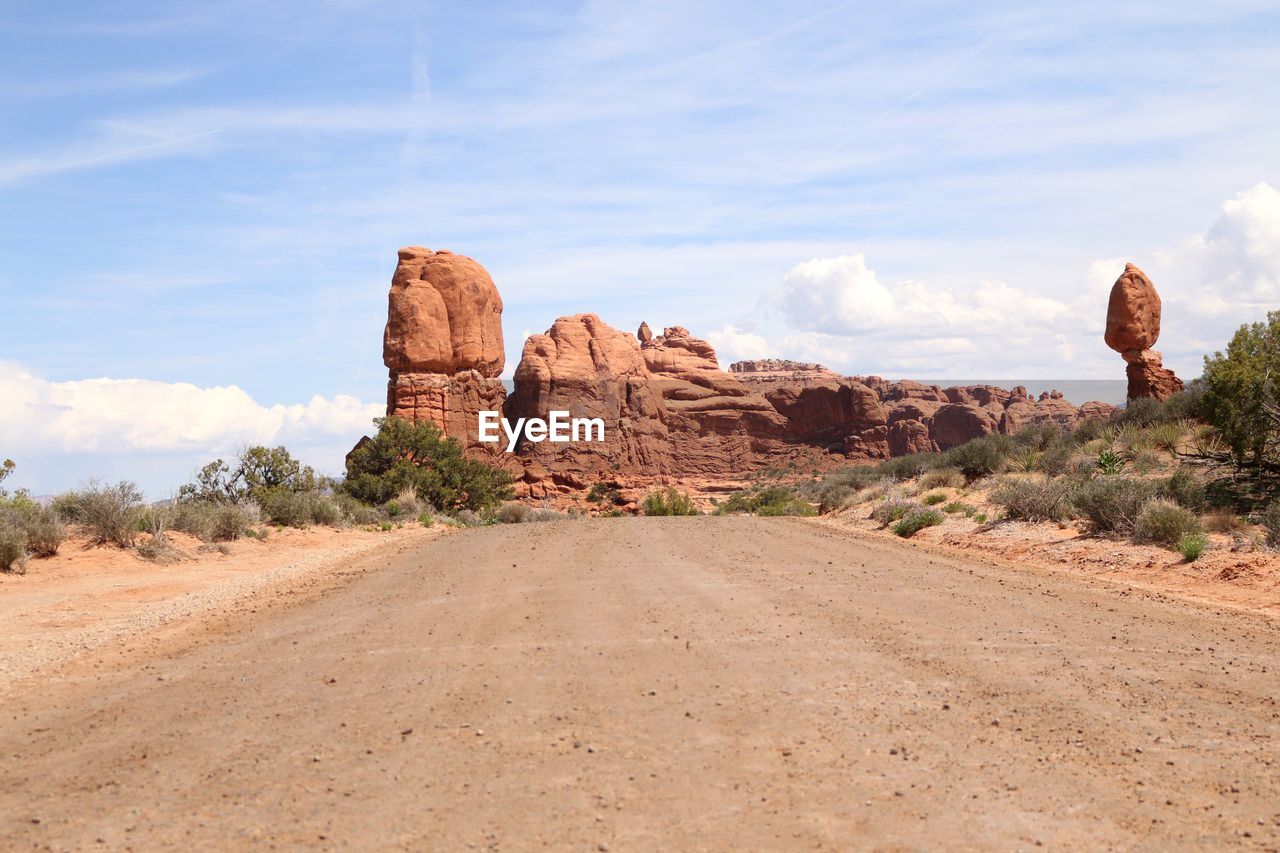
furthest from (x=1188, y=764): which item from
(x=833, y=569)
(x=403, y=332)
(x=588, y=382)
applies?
(x=588, y=382)

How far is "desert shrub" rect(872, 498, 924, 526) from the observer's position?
84.4ft

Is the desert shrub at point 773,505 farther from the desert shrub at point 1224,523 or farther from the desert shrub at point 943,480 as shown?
the desert shrub at point 1224,523

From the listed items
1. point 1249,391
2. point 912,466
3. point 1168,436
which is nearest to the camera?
point 1249,391

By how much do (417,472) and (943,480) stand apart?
19.0 meters

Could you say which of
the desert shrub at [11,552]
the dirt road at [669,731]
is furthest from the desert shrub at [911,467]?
the desert shrub at [11,552]

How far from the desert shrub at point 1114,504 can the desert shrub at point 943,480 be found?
10.3m

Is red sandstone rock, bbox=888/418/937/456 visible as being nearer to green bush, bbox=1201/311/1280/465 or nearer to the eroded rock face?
the eroded rock face

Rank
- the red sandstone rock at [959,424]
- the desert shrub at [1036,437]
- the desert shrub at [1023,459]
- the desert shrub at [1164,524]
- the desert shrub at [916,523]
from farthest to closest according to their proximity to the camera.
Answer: the red sandstone rock at [959,424], the desert shrub at [1036,437], the desert shrub at [1023,459], the desert shrub at [916,523], the desert shrub at [1164,524]

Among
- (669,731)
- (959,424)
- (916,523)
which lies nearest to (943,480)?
(916,523)

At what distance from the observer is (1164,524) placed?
15602 millimetres

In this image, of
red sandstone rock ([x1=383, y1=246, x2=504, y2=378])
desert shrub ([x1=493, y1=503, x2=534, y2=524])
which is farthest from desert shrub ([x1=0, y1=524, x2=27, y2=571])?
red sandstone rock ([x1=383, y1=246, x2=504, y2=378])

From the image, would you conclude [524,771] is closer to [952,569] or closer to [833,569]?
[833,569]

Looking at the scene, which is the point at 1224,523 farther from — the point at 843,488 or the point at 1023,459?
the point at 843,488

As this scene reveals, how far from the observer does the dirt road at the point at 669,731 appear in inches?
165
